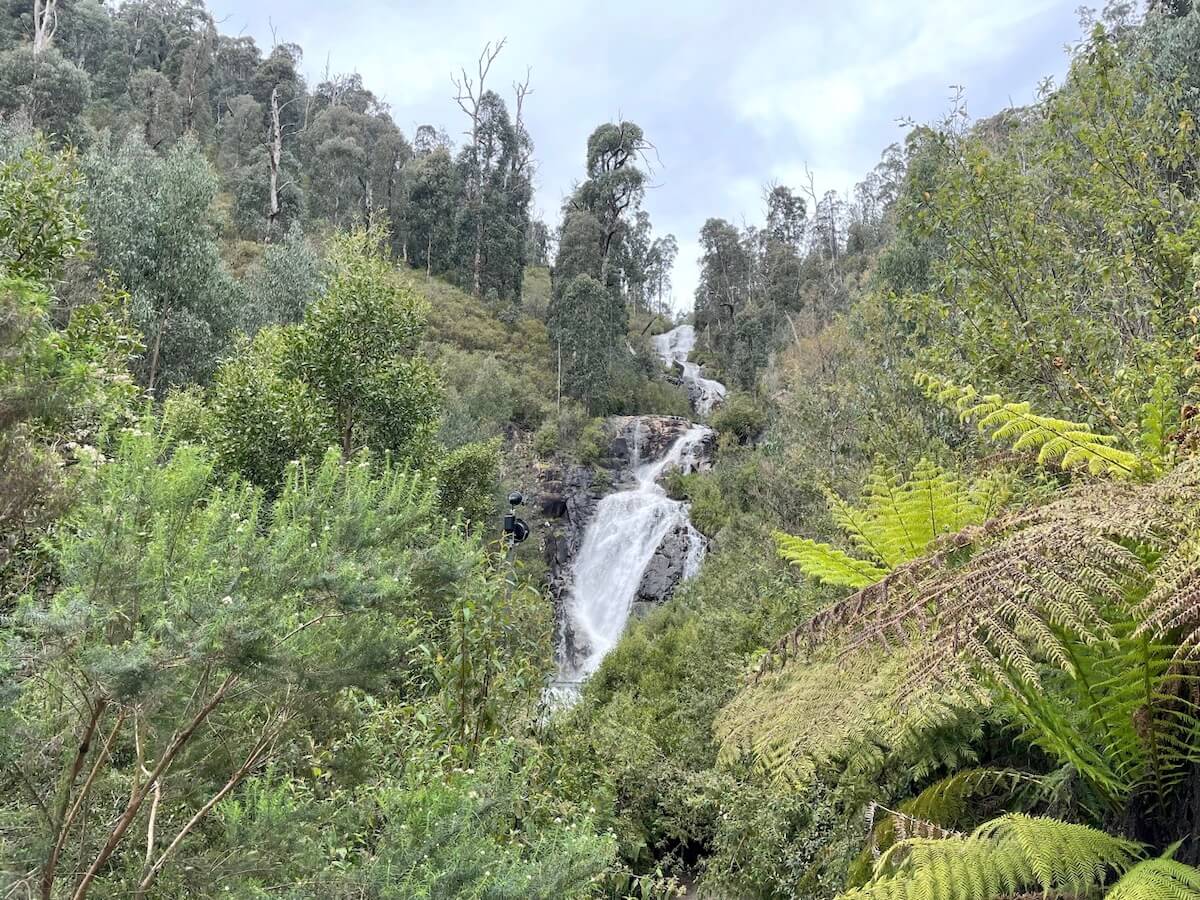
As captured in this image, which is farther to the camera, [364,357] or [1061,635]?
[364,357]

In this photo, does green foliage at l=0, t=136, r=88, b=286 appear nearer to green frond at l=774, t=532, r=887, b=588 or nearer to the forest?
the forest

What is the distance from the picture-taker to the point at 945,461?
257 inches

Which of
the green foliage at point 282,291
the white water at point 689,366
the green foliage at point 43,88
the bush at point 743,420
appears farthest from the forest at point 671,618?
the white water at point 689,366

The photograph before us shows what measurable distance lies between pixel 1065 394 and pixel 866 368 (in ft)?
21.7

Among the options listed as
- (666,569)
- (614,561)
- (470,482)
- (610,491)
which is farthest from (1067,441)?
(610,491)

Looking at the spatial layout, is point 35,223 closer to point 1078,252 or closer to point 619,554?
point 1078,252

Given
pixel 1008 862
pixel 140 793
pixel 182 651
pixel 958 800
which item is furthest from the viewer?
pixel 958 800

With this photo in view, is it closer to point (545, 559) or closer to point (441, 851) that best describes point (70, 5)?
point (545, 559)

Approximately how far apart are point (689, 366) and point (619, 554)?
16.6 meters

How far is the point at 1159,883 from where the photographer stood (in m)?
1.31

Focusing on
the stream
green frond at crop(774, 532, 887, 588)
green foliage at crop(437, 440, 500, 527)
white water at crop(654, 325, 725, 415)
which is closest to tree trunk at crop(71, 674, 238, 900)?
green frond at crop(774, 532, 887, 588)

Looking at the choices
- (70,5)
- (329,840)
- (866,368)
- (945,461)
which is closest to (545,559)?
(866,368)

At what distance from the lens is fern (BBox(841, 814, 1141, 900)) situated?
4.70ft

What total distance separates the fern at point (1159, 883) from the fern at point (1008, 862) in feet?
0.30
